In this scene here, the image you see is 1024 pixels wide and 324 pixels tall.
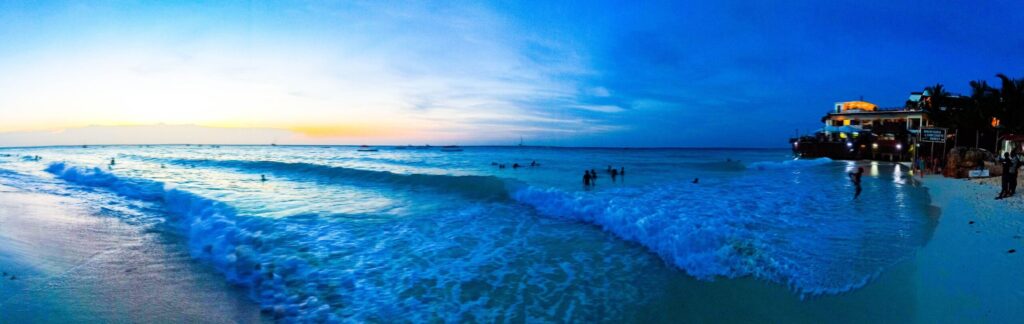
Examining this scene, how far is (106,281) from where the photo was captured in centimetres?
668

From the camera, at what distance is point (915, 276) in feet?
20.6

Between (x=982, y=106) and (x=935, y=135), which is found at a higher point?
(x=982, y=106)

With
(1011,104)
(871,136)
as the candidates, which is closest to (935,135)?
(1011,104)

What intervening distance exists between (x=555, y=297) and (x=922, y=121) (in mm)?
67550

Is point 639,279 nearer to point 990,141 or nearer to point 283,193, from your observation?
point 283,193

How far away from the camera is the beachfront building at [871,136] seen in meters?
48.8

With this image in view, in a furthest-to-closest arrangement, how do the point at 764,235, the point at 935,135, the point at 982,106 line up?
the point at 982,106, the point at 935,135, the point at 764,235

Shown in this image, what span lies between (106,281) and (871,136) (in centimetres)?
6550

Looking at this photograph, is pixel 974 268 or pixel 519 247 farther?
pixel 519 247

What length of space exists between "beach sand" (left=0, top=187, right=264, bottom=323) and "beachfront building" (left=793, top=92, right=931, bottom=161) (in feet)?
199

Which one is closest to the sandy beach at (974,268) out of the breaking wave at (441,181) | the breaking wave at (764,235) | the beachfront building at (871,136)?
the breaking wave at (764,235)

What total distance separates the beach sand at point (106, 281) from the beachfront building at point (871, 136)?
2386 inches

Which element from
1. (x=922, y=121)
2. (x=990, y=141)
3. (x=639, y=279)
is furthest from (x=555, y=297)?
(x=922, y=121)

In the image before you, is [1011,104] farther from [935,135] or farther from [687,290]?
[687,290]
